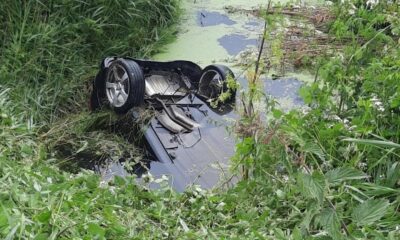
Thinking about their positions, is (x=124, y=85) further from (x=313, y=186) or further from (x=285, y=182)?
(x=313, y=186)

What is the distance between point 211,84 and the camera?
4398 millimetres

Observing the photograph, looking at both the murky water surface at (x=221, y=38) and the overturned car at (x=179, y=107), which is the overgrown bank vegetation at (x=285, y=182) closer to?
the overturned car at (x=179, y=107)

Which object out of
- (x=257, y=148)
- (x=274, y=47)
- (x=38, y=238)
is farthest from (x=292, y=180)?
(x=38, y=238)

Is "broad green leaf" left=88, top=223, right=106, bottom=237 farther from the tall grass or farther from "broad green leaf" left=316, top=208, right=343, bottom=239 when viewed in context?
the tall grass

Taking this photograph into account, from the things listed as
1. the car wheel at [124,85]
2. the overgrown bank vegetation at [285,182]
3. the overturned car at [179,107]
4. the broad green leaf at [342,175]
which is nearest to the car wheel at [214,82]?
the overturned car at [179,107]

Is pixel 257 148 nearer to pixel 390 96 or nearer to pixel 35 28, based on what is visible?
pixel 390 96

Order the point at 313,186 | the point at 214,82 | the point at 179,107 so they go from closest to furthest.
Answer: the point at 313,186, the point at 179,107, the point at 214,82

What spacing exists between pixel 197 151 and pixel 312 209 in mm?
1718

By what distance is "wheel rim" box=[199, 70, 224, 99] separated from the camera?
4.33 meters

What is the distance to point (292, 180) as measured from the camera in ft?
9.07

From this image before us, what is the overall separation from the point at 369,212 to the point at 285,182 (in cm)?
82

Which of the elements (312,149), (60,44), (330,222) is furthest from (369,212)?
(60,44)

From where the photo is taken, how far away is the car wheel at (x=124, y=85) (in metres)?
4.17

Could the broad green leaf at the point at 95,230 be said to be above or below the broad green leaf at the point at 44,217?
below
